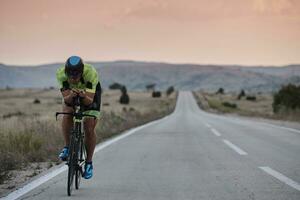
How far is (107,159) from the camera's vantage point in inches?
481

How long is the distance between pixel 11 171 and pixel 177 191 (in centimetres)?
382

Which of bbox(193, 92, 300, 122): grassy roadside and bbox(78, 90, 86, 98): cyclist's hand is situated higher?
bbox(78, 90, 86, 98): cyclist's hand

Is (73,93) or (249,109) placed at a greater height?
(73,93)

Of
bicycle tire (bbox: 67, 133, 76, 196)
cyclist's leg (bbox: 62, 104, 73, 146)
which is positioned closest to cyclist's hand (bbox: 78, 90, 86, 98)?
cyclist's leg (bbox: 62, 104, 73, 146)

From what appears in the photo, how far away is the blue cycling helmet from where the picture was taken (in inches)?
292

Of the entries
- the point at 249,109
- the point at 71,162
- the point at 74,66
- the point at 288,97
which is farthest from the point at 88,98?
the point at 249,109

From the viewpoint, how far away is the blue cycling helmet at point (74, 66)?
24.3 feet

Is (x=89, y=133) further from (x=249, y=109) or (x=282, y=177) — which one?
(x=249, y=109)

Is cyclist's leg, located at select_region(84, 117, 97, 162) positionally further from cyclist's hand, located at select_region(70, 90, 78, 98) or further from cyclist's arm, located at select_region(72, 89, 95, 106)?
cyclist's hand, located at select_region(70, 90, 78, 98)

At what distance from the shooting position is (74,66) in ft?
24.3

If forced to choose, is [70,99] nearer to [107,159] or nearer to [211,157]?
[107,159]

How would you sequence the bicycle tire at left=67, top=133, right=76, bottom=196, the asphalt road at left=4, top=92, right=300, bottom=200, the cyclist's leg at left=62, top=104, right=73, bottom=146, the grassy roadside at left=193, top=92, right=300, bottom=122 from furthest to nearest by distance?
the grassy roadside at left=193, top=92, right=300, bottom=122, the cyclist's leg at left=62, top=104, right=73, bottom=146, the asphalt road at left=4, top=92, right=300, bottom=200, the bicycle tire at left=67, top=133, right=76, bottom=196

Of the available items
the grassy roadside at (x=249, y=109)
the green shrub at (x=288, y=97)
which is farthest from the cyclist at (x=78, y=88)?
the green shrub at (x=288, y=97)

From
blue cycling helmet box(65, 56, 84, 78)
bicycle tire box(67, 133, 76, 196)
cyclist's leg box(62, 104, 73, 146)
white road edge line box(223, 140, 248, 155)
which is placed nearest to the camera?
blue cycling helmet box(65, 56, 84, 78)
